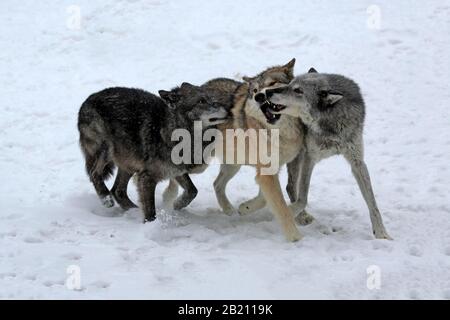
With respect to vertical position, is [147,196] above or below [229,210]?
above

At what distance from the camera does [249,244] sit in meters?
6.26

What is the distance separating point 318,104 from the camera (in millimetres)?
6516

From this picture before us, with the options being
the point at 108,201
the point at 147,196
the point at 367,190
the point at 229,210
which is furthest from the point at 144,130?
the point at 367,190

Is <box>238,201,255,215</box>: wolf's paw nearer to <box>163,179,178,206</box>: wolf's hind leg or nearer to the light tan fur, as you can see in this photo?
the light tan fur

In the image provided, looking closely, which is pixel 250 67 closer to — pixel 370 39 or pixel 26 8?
pixel 370 39

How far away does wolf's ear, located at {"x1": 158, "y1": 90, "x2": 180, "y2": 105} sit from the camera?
7.23 meters

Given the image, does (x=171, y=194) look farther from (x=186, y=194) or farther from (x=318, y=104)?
(x=318, y=104)

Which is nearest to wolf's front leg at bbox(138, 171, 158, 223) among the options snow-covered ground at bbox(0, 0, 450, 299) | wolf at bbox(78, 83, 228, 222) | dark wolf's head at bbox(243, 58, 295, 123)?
wolf at bbox(78, 83, 228, 222)

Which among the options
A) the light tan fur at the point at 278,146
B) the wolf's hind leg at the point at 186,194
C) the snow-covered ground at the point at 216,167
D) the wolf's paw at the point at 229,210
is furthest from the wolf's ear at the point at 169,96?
the wolf's paw at the point at 229,210

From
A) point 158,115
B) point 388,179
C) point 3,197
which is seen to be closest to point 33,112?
point 3,197

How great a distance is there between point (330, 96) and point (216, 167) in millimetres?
3596

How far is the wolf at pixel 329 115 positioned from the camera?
6469 mm

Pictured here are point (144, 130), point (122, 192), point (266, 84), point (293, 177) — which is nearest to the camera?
point (266, 84)

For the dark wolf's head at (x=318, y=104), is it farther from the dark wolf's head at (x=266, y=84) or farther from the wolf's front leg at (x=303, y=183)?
the wolf's front leg at (x=303, y=183)
